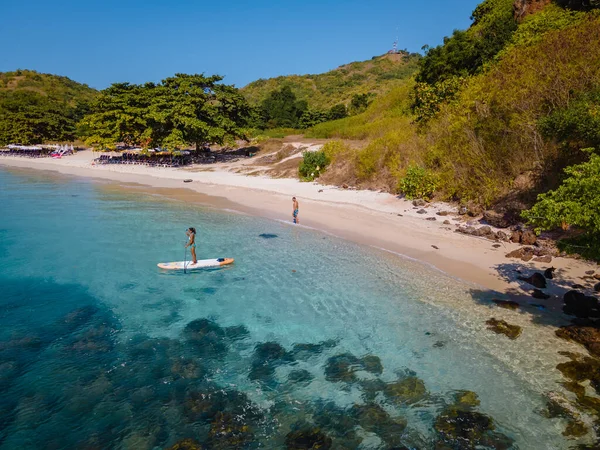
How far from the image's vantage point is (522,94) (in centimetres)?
1897

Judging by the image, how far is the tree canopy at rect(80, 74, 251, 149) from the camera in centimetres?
4322

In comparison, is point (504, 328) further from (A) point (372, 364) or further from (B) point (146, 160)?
(B) point (146, 160)

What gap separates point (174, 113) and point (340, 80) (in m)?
77.7

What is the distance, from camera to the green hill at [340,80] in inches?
3826

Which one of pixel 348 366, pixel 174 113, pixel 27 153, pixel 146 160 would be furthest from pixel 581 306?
pixel 27 153

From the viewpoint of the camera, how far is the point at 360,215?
22453 millimetres

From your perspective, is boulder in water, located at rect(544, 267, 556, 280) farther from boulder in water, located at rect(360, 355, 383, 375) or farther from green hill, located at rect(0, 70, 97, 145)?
green hill, located at rect(0, 70, 97, 145)

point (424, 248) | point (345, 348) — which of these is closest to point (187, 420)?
point (345, 348)

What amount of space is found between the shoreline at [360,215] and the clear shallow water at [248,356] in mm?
1120

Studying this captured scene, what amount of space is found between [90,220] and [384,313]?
64.3 feet

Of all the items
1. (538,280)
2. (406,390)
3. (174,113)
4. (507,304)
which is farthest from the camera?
(174,113)

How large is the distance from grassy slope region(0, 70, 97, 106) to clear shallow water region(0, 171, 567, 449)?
347 ft

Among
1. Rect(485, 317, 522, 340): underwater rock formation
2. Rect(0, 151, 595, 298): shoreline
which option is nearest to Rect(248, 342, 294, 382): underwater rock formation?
Rect(485, 317, 522, 340): underwater rock formation

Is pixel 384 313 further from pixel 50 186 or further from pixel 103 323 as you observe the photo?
pixel 50 186
